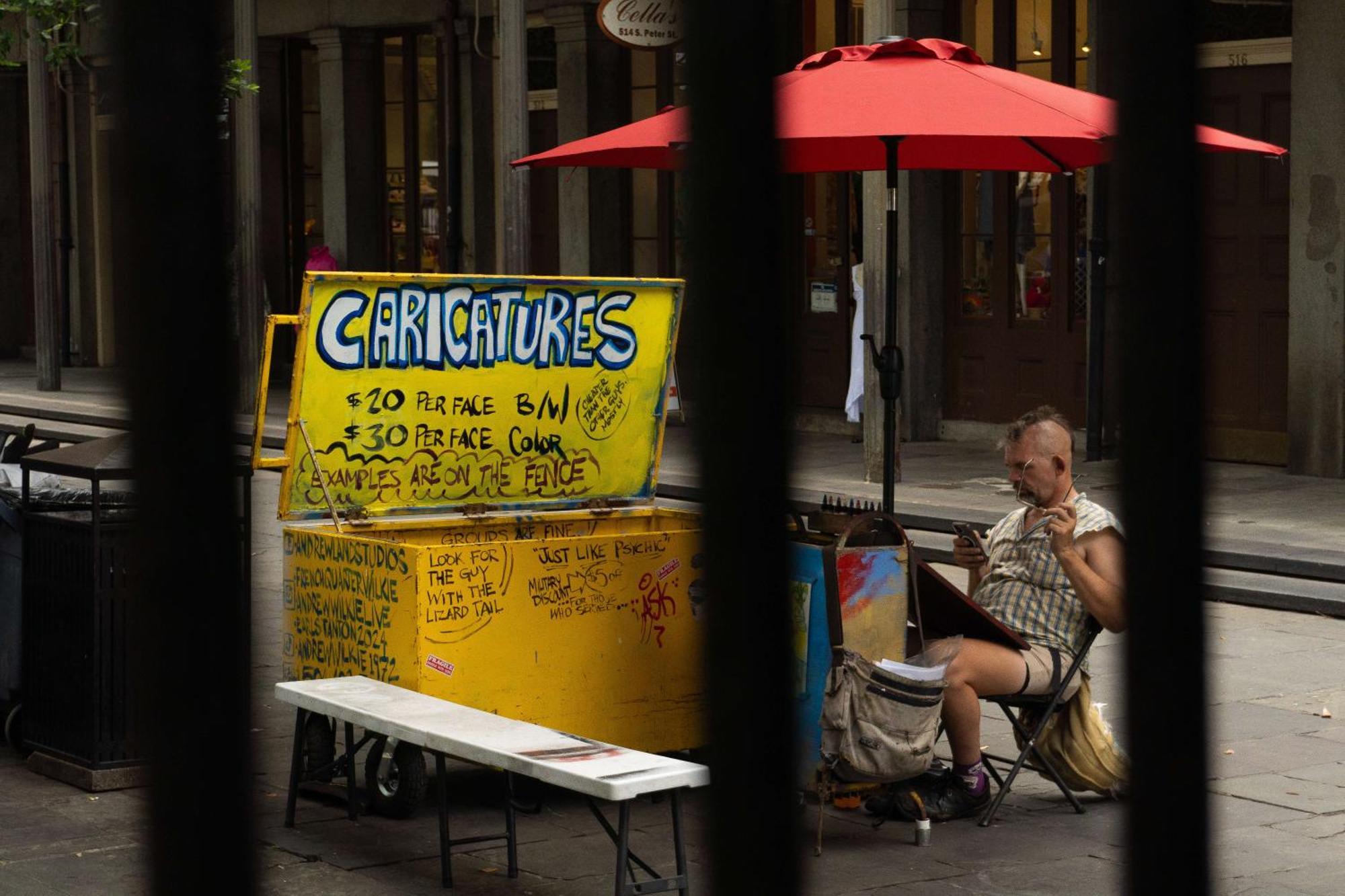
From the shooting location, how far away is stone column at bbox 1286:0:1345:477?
13898mm

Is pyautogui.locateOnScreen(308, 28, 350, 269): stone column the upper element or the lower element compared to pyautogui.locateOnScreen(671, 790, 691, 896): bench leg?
upper

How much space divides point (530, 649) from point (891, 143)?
3.33 metres

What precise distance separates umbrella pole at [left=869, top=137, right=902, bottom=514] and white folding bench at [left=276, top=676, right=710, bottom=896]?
2.67 metres

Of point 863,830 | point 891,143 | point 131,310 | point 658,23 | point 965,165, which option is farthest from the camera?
point 658,23

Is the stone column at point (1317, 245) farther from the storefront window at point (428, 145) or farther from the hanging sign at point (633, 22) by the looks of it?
the storefront window at point (428, 145)

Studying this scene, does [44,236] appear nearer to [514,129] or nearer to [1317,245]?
[514,129]

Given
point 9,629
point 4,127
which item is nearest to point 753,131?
point 9,629

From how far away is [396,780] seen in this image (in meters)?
5.97

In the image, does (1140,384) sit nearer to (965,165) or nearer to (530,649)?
(530,649)

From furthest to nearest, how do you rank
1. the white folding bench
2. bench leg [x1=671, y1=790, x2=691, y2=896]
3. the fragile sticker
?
Result: the fragile sticker
bench leg [x1=671, y1=790, x2=691, y2=896]
the white folding bench

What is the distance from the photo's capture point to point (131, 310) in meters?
0.79

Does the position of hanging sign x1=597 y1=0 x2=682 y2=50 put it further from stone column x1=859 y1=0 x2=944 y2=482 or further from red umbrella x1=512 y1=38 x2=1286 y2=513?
red umbrella x1=512 y1=38 x2=1286 y2=513

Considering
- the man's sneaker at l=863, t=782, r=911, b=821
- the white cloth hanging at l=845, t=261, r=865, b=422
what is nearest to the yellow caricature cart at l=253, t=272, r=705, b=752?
the man's sneaker at l=863, t=782, r=911, b=821

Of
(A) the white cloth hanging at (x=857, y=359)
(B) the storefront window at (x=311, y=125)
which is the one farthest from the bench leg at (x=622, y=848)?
(B) the storefront window at (x=311, y=125)
